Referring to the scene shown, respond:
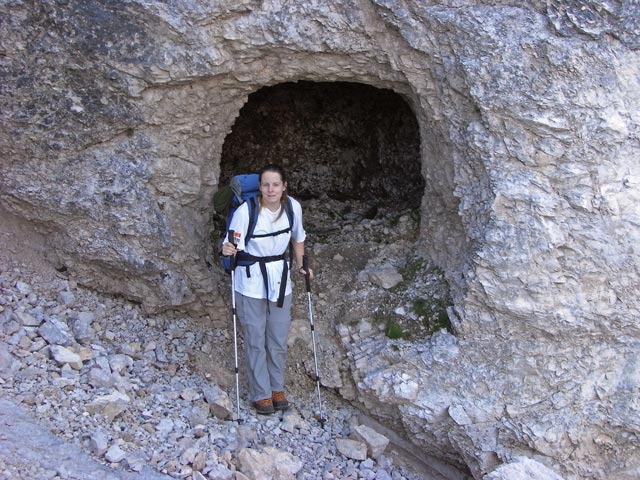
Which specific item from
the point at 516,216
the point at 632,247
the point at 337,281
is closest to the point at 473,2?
the point at 516,216

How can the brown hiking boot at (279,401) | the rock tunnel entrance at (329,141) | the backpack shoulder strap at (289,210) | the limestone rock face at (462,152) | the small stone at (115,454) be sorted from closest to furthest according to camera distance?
the small stone at (115,454)
the limestone rock face at (462,152)
the backpack shoulder strap at (289,210)
the brown hiking boot at (279,401)
the rock tunnel entrance at (329,141)

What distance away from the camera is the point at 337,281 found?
7840 mm

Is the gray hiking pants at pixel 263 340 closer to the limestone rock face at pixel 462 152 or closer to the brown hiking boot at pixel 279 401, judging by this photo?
the brown hiking boot at pixel 279 401

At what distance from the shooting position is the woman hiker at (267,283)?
654cm

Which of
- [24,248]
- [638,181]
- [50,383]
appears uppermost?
[638,181]

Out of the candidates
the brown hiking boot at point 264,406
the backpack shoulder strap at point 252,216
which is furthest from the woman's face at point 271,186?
the brown hiking boot at point 264,406

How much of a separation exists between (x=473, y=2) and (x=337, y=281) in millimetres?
3105

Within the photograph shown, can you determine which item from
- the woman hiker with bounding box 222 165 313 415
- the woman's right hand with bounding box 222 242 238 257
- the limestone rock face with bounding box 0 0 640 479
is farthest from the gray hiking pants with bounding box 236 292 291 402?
the limestone rock face with bounding box 0 0 640 479

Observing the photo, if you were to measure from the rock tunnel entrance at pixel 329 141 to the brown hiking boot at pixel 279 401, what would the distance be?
10.2ft

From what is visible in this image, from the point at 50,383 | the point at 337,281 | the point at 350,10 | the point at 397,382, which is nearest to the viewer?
the point at 50,383

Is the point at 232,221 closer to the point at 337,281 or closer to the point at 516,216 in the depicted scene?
the point at 337,281

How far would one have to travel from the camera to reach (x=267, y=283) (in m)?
6.66

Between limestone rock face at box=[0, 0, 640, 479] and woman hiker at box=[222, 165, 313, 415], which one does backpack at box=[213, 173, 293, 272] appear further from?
limestone rock face at box=[0, 0, 640, 479]

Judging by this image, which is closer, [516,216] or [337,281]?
[516,216]
